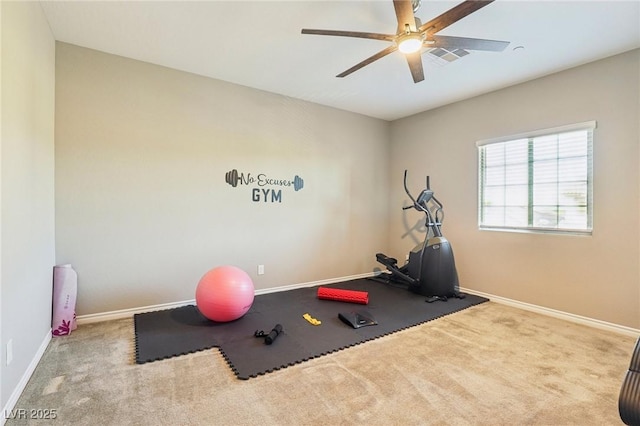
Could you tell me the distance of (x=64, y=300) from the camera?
10.1 ft

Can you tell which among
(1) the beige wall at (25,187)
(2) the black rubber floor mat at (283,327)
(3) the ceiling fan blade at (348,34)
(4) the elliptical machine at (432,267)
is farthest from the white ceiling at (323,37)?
(2) the black rubber floor mat at (283,327)

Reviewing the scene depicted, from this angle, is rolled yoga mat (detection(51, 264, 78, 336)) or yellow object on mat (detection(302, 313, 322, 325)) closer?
rolled yoga mat (detection(51, 264, 78, 336))

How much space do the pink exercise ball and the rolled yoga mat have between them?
1.20 meters

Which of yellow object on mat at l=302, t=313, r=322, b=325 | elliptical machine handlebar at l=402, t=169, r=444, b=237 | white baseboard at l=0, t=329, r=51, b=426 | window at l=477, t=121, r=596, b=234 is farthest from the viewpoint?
elliptical machine handlebar at l=402, t=169, r=444, b=237

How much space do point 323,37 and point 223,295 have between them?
8.89 feet

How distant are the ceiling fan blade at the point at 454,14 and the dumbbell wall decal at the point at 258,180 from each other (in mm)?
2833

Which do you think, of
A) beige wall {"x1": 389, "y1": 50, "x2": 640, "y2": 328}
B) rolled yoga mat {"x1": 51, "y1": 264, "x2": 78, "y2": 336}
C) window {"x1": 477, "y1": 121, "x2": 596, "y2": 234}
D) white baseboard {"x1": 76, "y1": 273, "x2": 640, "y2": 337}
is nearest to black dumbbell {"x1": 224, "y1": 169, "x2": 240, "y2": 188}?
white baseboard {"x1": 76, "y1": 273, "x2": 640, "y2": 337}

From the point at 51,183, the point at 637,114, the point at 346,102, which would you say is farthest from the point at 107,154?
the point at 637,114

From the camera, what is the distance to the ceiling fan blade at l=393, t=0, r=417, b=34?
213 cm

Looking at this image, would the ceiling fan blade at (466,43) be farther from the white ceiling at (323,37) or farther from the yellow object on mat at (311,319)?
the yellow object on mat at (311,319)

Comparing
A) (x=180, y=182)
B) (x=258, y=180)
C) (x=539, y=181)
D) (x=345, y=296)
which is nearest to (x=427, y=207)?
(x=539, y=181)

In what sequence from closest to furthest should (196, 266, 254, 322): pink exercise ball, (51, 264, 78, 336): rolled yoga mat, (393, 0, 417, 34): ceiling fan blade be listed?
(393, 0, 417, 34): ceiling fan blade
(51, 264, 78, 336): rolled yoga mat
(196, 266, 254, 322): pink exercise ball

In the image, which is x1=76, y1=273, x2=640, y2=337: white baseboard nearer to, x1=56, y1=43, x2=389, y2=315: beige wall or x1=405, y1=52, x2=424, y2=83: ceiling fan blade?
x1=56, y1=43, x2=389, y2=315: beige wall

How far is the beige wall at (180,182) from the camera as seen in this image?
11.0 ft
